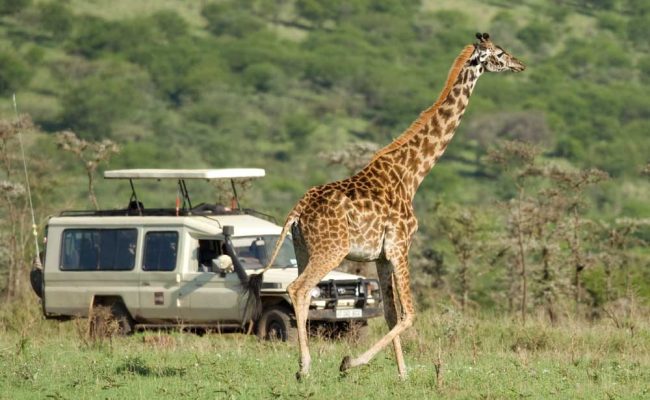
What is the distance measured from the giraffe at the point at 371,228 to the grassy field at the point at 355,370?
0.49 m

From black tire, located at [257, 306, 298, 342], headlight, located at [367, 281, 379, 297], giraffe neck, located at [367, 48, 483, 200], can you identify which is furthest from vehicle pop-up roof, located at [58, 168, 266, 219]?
giraffe neck, located at [367, 48, 483, 200]

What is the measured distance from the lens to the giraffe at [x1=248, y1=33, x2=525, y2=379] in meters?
13.7

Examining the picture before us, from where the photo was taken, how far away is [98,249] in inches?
786

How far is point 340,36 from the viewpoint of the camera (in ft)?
383

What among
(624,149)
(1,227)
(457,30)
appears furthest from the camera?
(457,30)

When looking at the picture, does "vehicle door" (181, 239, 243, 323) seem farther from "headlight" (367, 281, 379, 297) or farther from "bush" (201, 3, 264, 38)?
"bush" (201, 3, 264, 38)

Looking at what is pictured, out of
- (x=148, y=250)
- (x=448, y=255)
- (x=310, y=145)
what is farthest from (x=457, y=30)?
(x=148, y=250)

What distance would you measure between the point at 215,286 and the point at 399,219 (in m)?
5.61

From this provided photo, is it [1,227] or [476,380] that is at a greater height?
[476,380]

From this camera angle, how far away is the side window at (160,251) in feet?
64.0

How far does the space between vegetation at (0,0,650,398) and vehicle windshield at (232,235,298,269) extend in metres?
1.07

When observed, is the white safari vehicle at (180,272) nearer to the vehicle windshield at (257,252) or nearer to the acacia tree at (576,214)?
the vehicle windshield at (257,252)

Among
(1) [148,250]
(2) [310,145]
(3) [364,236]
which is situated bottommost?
(2) [310,145]

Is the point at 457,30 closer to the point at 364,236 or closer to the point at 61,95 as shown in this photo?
the point at 61,95
